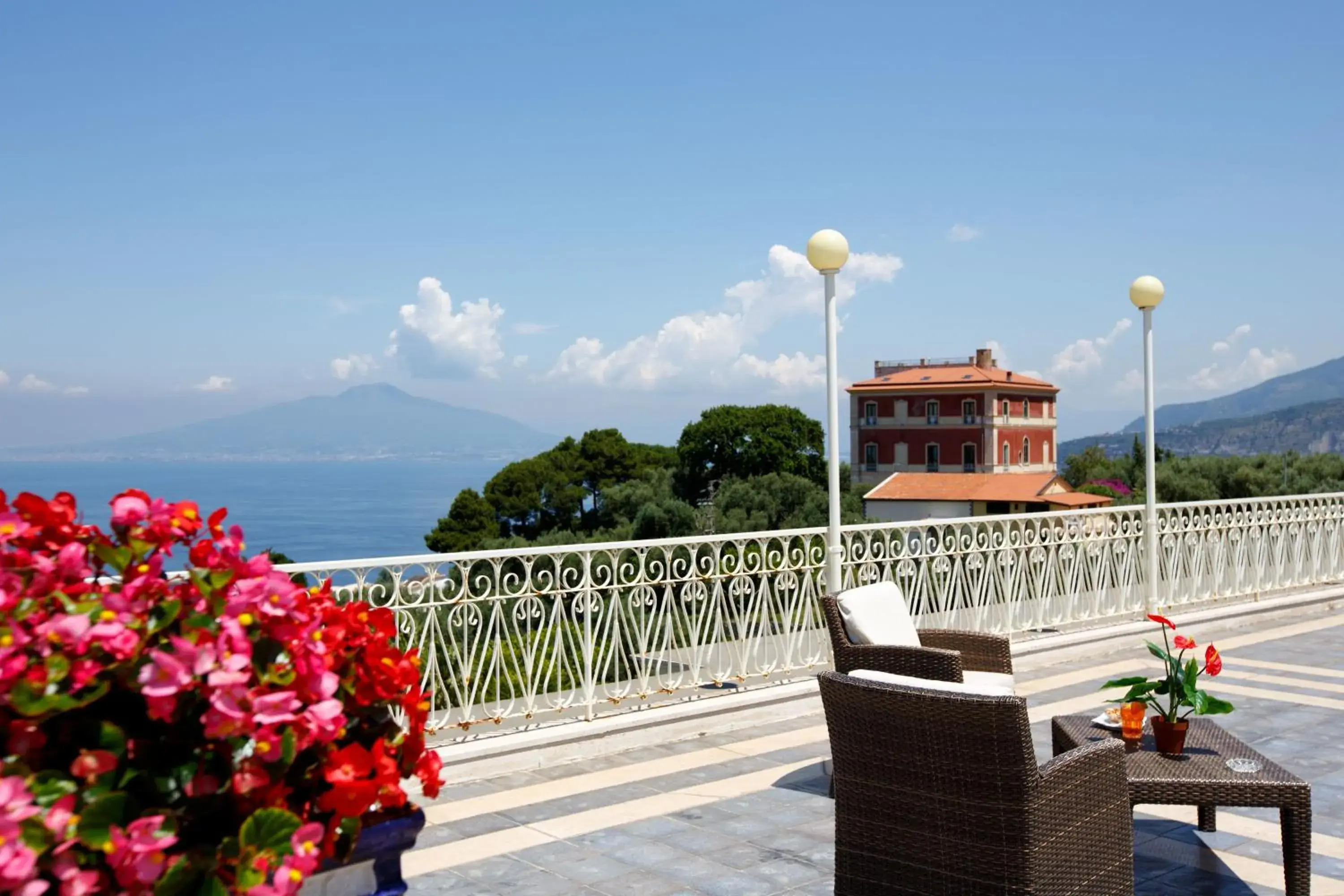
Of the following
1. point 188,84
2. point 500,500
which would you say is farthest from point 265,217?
point 188,84

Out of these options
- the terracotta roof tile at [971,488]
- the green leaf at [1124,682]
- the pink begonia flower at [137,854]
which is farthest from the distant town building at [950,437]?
the pink begonia flower at [137,854]

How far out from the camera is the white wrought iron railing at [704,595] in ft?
18.9

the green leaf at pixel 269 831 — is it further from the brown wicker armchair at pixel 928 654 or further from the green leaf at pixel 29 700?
the brown wicker armchair at pixel 928 654

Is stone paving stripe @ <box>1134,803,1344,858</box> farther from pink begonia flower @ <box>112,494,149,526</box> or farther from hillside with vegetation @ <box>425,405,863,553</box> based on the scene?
hillside with vegetation @ <box>425,405,863,553</box>

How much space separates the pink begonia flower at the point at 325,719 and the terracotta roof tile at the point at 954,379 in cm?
7847

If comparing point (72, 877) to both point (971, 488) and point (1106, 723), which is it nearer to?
point (1106, 723)

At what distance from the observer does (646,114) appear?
1411 inches

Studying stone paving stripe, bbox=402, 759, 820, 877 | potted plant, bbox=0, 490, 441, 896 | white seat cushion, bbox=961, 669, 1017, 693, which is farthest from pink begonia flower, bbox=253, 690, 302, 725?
white seat cushion, bbox=961, 669, 1017, 693

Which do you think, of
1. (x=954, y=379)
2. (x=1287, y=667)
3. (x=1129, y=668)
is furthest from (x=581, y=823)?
(x=954, y=379)

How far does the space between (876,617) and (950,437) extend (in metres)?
75.6

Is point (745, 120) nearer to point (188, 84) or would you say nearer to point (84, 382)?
point (188, 84)

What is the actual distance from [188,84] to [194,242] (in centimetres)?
9401

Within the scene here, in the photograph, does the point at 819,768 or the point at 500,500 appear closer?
the point at 819,768

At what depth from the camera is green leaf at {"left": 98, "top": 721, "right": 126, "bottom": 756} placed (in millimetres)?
1501
